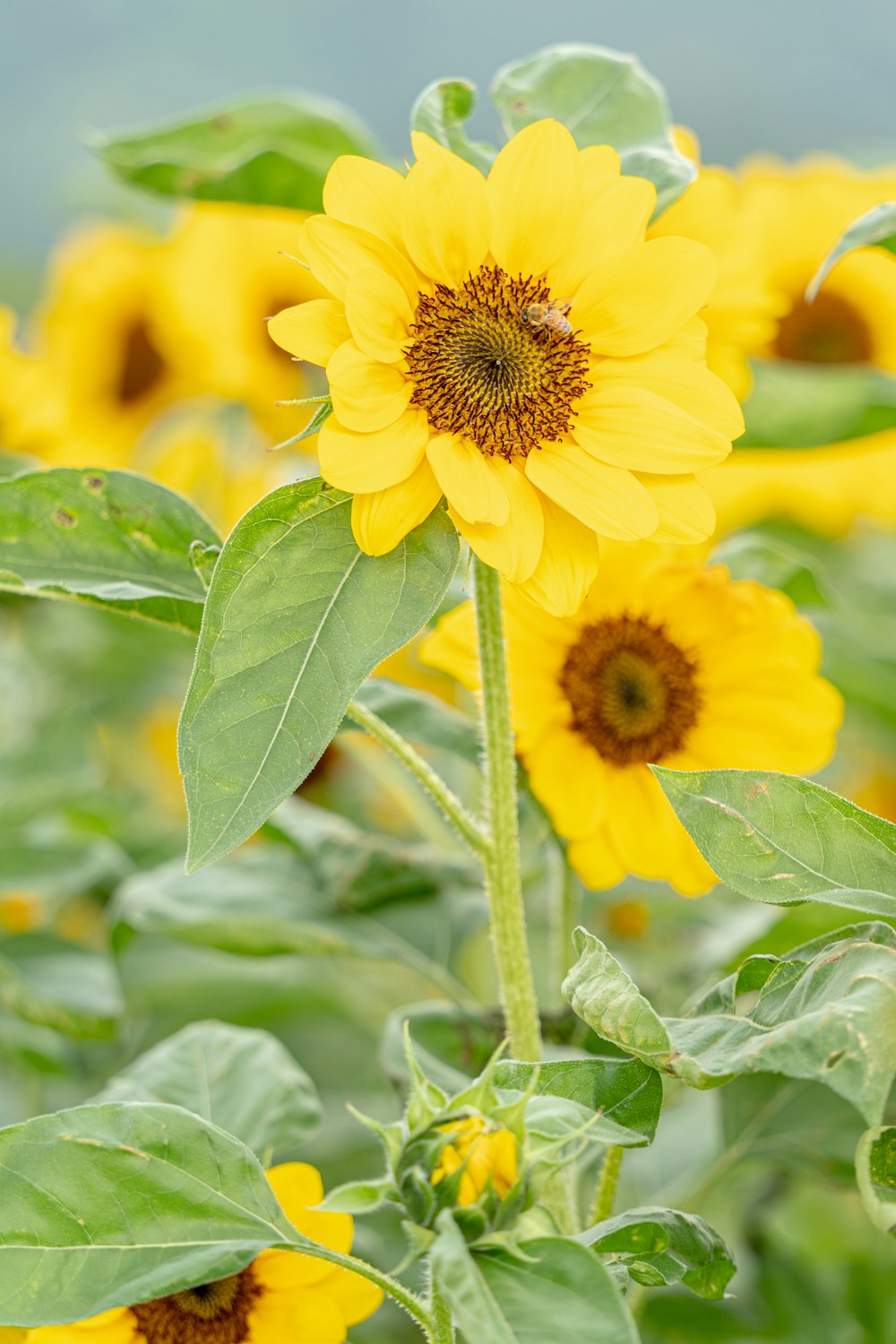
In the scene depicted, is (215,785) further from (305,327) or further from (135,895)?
(135,895)

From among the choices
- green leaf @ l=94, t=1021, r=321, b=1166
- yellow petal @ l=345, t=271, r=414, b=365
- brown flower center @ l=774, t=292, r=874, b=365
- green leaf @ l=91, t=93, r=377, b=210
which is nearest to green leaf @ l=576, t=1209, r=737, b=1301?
green leaf @ l=94, t=1021, r=321, b=1166

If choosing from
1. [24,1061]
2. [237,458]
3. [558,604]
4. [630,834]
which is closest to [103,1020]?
[24,1061]

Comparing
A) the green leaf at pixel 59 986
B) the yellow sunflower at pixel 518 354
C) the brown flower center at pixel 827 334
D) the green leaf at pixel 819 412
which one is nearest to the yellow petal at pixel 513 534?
the yellow sunflower at pixel 518 354

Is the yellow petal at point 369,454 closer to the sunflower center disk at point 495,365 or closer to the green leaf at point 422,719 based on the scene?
the sunflower center disk at point 495,365

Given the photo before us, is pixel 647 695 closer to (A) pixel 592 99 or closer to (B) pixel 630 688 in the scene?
(B) pixel 630 688

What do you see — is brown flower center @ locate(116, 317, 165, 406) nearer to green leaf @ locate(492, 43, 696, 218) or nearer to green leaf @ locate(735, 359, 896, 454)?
green leaf @ locate(735, 359, 896, 454)

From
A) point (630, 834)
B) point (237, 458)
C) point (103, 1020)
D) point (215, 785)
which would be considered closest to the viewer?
point (215, 785)
